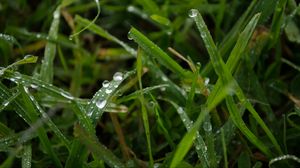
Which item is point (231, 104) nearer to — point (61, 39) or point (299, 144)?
point (299, 144)

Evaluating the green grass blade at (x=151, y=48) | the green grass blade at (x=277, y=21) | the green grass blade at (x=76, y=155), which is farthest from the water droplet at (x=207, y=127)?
the green grass blade at (x=277, y=21)

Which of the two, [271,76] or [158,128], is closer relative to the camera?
[158,128]

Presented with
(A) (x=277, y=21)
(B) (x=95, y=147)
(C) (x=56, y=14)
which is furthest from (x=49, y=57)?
(A) (x=277, y=21)

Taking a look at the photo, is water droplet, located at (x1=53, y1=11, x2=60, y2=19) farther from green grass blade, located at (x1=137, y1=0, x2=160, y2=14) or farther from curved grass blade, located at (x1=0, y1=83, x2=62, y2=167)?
curved grass blade, located at (x1=0, y1=83, x2=62, y2=167)

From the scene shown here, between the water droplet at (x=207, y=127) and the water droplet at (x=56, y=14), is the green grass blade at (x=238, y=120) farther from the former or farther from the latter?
the water droplet at (x=56, y=14)

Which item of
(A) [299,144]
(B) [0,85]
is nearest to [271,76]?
(A) [299,144]

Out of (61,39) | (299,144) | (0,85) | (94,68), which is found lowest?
(299,144)
